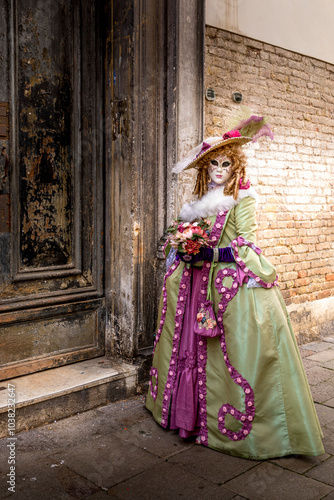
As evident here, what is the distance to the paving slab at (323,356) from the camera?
491 centimetres

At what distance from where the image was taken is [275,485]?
8.50 ft

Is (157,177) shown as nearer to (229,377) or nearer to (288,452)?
(229,377)

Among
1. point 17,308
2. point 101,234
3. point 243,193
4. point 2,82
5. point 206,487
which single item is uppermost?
point 2,82

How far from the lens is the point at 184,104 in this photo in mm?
3930

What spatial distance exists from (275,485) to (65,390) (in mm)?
1464

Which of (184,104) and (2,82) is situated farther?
(184,104)

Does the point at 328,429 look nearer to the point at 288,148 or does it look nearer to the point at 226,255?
the point at 226,255

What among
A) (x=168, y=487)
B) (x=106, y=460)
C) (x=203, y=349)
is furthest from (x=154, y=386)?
(x=168, y=487)

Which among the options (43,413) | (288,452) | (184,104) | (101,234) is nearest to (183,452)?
(288,452)

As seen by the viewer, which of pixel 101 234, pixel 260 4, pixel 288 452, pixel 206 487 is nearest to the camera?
pixel 206 487

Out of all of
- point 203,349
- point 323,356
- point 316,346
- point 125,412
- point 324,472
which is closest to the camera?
point 324,472

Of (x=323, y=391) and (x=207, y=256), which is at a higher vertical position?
(x=207, y=256)

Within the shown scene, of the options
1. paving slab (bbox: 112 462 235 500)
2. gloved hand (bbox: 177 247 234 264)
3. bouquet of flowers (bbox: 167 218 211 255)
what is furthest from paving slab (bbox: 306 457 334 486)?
bouquet of flowers (bbox: 167 218 211 255)

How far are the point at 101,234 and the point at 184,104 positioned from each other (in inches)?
47.1
